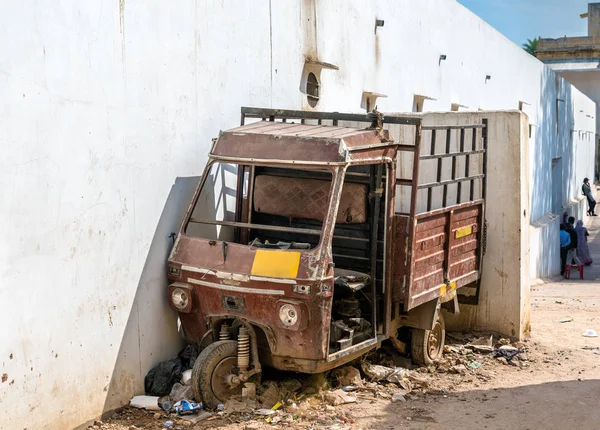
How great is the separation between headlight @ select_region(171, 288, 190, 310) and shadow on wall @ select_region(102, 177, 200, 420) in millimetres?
202

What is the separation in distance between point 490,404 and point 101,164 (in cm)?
373

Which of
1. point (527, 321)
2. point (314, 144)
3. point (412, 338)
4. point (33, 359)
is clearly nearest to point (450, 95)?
point (527, 321)

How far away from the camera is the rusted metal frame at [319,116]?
6754 mm

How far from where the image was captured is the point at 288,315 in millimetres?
5816

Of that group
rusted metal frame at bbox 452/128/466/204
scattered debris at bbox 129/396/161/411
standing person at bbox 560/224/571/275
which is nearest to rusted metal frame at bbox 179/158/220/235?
scattered debris at bbox 129/396/161/411

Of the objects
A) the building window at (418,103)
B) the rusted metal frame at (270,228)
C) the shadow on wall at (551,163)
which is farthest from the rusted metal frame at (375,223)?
the shadow on wall at (551,163)

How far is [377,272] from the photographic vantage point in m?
7.06

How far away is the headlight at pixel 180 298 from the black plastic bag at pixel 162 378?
51 centimetres

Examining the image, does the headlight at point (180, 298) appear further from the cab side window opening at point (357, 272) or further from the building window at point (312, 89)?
Answer: the building window at point (312, 89)

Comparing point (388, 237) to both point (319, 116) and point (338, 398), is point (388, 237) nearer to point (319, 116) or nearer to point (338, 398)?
point (319, 116)

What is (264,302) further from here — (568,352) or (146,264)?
(568,352)

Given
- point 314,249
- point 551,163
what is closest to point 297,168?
point 314,249

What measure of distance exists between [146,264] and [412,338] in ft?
9.17

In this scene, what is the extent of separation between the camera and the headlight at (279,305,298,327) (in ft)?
19.0
